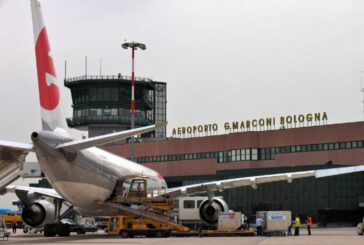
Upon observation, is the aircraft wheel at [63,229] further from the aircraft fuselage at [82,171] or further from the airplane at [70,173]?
the aircraft fuselage at [82,171]

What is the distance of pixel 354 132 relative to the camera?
8075 centimetres

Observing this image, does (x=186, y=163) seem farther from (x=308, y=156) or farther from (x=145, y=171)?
(x=145, y=171)

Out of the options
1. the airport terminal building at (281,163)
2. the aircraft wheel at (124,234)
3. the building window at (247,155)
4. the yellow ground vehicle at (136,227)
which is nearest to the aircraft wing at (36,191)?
the yellow ground vehicle at (136,227)

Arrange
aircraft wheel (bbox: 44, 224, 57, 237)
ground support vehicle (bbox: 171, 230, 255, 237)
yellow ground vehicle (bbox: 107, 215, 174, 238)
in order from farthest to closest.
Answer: aircraft wheel (bbox: 44, 224, 57, 237), ground support vehicle (bbox: 171, 230, 255, 237), yellow ground vehicle (bbox: 107, 215, 174, 238)

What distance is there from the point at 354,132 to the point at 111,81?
46.9m

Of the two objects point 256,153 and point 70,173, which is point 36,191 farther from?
point 256,153

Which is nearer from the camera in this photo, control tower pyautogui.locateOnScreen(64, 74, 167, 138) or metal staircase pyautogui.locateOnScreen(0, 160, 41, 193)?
metal staircase pyautogui.locateOnScreen(0, 160, 41, 193)

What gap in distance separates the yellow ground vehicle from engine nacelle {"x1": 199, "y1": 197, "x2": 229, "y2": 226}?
169 inches

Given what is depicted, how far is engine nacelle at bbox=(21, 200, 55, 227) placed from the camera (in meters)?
48.9

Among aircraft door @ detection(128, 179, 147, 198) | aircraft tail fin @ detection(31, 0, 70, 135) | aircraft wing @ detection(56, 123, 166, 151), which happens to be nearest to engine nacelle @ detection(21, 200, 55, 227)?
aircraft door @ detection(128, 179, 147, 198)

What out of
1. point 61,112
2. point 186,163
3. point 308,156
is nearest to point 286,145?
point 308,156

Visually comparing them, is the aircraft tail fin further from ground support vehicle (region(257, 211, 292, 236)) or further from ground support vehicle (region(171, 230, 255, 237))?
ground support vehicle (region(257, 211, 292, 236))

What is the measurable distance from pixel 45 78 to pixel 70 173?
566 centimetres

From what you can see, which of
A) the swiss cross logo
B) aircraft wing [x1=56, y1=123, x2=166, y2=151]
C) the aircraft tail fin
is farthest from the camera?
the swiss cross logo
